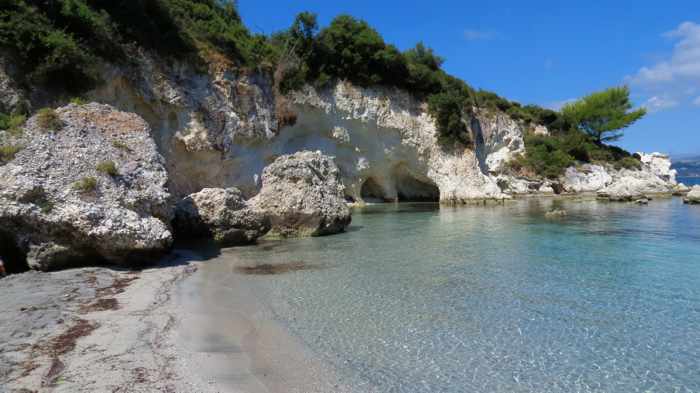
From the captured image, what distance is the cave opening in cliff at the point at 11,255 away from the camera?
8.90 m

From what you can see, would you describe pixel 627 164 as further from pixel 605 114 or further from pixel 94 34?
pixel 94 34

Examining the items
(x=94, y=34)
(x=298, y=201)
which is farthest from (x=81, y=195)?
(x=94, y=34)

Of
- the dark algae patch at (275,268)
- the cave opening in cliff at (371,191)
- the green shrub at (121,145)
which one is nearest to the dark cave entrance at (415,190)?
the cave opening in cliff at (371,191)

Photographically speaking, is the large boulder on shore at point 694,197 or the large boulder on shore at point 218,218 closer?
the large boulder on shore at point 218,218

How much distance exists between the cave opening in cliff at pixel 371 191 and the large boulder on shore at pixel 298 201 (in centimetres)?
2171

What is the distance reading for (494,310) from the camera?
6.84 m

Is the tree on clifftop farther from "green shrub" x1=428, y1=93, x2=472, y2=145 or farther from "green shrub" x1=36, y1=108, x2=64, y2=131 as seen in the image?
"green shrub" x1=36, y1=108, x2=64, y2=131

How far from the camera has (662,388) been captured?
4375mm

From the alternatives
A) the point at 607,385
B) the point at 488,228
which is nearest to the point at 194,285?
the point at 607,385

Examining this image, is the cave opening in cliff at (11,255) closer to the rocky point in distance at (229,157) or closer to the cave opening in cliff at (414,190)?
the rocky point in distance at (229,157)

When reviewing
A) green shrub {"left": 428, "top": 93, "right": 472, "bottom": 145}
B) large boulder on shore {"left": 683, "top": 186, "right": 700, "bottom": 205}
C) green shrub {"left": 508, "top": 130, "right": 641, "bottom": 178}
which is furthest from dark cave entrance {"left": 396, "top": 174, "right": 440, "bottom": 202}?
large boulder on shore {"left": 683, "top": 186, "right": 700, "bottom": 205}

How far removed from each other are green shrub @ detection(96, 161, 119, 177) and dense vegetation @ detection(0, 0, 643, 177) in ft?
4.68

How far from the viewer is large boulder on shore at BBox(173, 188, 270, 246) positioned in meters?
14.0

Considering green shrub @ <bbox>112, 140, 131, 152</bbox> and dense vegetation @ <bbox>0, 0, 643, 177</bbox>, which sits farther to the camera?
dense vegetation @ <bbox>0, 0, 643, 177</bbox>
